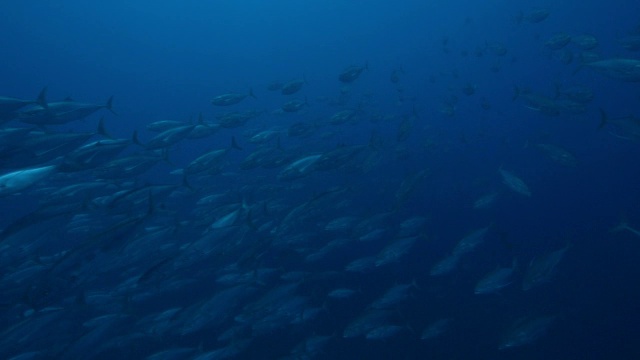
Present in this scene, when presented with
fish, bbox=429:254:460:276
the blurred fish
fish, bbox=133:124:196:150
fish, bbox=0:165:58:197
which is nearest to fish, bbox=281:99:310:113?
fish, bbox=133:124:196:150

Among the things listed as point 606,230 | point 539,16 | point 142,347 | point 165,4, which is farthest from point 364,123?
point 165,4

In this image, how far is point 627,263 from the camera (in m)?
7.96

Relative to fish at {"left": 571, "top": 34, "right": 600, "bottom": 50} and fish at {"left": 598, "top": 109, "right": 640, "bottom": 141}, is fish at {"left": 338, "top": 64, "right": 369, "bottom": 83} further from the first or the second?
fish at {"left": 571, "top": 34, "right": 600, "bottom": 50}

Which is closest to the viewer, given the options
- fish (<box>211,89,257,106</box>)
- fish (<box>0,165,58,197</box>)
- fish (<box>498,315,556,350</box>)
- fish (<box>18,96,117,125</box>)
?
fish (<box>0,165,58,197</box>)

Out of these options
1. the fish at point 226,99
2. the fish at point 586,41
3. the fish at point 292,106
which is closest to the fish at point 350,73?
the fish at point 292,106

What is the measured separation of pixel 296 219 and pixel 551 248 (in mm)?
5740

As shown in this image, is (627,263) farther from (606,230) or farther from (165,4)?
(165,4)

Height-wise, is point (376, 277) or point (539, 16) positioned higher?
point (539, 16)

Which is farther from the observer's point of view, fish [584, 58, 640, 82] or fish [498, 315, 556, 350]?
fish [584, 58, 640, 82]

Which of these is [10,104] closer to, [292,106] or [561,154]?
[292,106]

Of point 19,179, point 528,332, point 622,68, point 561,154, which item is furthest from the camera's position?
point 561,154

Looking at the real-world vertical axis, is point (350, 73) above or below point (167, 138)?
above

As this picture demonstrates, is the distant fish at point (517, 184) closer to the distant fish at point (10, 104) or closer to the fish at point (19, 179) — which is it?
the fish at point (19, 179)

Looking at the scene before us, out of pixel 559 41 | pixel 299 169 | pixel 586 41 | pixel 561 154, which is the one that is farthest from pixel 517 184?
pixel 586 41
